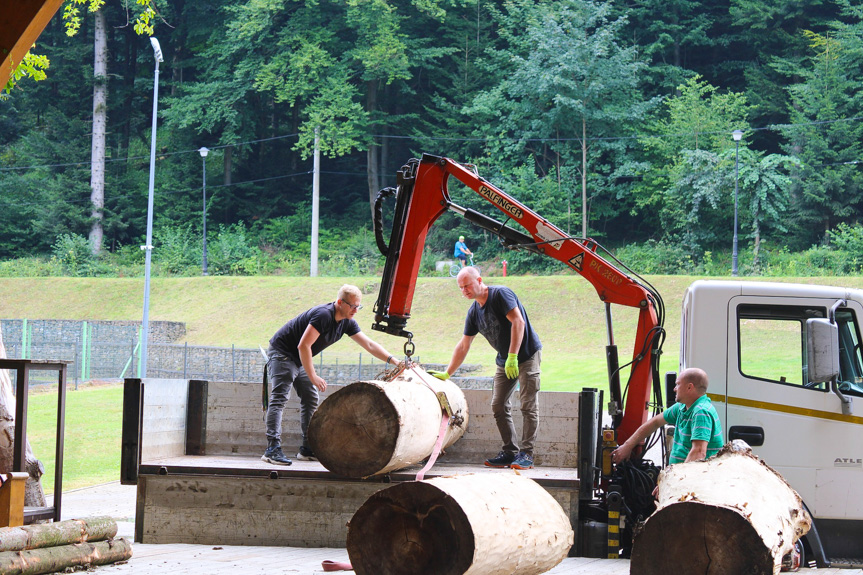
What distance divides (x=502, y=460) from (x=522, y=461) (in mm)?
234

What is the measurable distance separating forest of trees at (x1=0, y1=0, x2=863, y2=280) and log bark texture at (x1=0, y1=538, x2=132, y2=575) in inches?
1402

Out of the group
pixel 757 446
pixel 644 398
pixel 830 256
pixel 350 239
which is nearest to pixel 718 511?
pixel 757 446

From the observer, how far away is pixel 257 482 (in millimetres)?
7633

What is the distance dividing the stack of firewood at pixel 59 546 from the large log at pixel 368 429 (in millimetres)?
1717

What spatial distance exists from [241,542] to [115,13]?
176 ft

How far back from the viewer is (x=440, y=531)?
205 inches

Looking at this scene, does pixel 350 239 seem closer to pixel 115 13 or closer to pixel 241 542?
pixel 115 13

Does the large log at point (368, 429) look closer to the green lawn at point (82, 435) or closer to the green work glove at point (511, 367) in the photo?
the green work glove at point (511, 367)

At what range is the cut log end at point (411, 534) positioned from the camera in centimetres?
511

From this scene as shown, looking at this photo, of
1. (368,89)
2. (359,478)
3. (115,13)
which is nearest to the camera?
(359,478)

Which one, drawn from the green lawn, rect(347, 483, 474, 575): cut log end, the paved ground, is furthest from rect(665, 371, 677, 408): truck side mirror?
the green lawn

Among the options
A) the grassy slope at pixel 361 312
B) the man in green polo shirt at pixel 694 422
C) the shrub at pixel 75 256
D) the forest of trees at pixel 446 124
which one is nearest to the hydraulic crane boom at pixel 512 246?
the man in green polo shirt at pixel 694 422

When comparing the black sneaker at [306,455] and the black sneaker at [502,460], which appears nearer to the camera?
the black sneaker at [502,460]

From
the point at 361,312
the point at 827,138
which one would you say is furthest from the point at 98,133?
the point at 827,138
